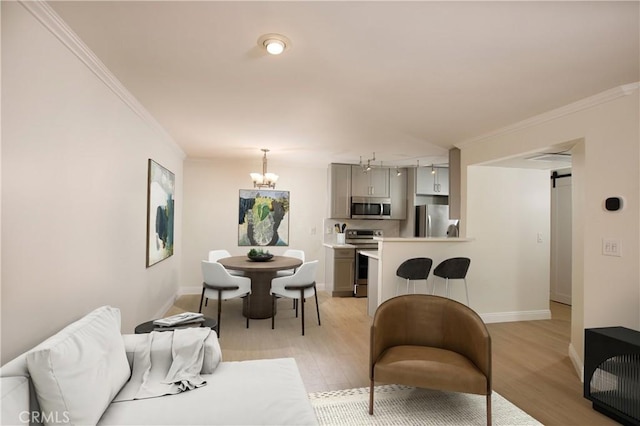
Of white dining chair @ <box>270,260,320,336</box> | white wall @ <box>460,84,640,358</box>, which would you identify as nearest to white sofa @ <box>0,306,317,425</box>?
white dining chair @ <box>270,260,320,336</box>

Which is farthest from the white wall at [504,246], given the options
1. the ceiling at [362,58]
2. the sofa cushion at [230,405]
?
the sofa cushion at [230,405]

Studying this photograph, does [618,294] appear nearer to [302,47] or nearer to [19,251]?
[302,47]

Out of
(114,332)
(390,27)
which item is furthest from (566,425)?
(114,332)

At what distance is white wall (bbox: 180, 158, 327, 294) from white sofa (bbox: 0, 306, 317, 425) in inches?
155

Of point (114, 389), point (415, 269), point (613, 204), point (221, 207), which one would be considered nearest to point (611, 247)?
point (613, 204)

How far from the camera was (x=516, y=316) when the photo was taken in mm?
4523

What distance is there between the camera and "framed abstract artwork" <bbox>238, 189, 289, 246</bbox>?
19.8 ft

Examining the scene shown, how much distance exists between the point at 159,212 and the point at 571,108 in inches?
169

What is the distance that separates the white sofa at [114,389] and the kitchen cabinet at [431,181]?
5055 mm

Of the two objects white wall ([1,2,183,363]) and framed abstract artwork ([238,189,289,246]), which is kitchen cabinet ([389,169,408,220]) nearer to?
framed abstract artwork ([238,189,289,246])

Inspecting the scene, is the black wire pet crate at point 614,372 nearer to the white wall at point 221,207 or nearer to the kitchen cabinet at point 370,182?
the kitchen cabinet at point 370,182

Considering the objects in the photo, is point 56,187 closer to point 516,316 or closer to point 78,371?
point 78,371

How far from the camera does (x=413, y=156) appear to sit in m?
5.38

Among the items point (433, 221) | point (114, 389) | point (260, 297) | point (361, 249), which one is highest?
point (433, 221)
